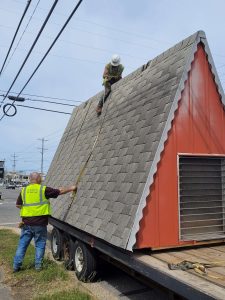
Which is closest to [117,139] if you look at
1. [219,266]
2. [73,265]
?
[73,265]

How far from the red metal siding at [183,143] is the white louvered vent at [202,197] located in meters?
0.20

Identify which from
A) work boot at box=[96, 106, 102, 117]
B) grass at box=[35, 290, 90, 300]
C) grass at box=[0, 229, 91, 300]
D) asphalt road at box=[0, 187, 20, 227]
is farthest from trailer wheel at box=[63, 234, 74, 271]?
asphalt road at box=[0, 187, 20, 227]

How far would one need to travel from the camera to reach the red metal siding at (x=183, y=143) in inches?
243

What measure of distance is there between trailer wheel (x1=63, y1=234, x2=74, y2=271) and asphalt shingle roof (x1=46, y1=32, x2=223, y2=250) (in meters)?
0.56

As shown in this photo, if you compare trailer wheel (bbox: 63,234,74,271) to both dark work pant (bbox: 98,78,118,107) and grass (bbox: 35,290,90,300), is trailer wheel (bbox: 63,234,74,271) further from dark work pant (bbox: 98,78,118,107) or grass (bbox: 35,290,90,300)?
dark work pant (bbox: 98,78,118,107)

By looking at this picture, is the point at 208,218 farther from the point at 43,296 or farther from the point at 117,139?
the point at 43,296

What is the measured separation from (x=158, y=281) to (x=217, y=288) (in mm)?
941

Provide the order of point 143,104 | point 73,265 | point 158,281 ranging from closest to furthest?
point 158,281 → point 143,104 → point 73,265

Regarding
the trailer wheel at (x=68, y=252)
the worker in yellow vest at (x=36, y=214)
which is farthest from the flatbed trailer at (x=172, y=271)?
the worker in yellow vest at (x=36, y=214)

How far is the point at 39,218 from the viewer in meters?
8.72

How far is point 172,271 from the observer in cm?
493

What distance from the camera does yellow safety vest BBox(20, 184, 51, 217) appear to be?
28.6 feet

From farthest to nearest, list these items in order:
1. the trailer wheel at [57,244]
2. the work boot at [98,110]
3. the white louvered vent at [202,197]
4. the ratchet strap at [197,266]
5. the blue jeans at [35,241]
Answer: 1. the work boot at [98,110]
2. the trailer wheel at [57,244]
3. the blue jeans at [35,241]
4. the white louvered vent at [202,197]
5. the ratchet strap at [197,266]

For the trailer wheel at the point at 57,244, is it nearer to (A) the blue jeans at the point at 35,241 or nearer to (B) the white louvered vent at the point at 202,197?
(A) the blue jeans at the point at 35,241
